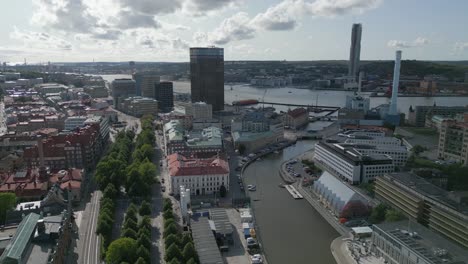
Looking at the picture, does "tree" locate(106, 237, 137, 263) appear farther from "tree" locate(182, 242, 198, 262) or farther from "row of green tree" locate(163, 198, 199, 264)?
"tree" locate(182, 242, 198, 262)

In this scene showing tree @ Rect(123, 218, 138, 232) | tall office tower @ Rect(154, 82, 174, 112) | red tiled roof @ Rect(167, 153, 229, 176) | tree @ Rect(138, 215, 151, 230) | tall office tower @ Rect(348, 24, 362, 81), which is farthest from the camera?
tall office tower @ Rect(348, 24, 362, 81)

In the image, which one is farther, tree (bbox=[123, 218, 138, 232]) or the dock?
the dock

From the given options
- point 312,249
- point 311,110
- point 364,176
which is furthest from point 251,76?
point 312,249

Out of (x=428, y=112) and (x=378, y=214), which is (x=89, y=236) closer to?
(x=378, y=214)

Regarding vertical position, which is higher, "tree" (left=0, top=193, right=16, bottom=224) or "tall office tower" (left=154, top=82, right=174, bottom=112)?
"tall office tower" (left=154, top=82, right=174, bottom=112)

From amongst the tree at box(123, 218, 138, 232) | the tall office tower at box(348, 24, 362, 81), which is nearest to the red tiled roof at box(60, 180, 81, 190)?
the tree at box(123, 218, 138, 232)

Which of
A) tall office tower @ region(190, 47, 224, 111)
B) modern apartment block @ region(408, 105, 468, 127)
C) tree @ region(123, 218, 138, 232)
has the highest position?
tall office tower @ region(190, 47, 224, 111)

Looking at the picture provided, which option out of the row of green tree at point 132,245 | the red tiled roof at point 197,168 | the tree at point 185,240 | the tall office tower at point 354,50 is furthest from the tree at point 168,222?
the tall office tower at point 354,50

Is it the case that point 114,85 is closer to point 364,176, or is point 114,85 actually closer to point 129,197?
point 129,197
